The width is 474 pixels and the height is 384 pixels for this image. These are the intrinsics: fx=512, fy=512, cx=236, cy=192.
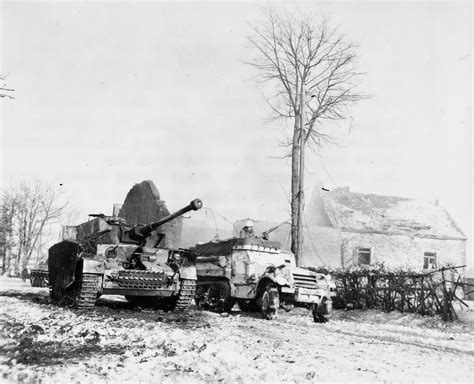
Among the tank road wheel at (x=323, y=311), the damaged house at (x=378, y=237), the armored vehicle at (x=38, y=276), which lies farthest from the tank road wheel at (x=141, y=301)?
the damaged house at (x=378, y=237)

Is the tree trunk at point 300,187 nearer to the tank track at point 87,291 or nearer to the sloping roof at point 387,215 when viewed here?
the tank track at point 87,291

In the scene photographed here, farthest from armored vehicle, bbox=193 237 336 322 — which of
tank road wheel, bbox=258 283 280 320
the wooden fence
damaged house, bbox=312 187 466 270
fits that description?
damaged house, bbox=312 187 466 270

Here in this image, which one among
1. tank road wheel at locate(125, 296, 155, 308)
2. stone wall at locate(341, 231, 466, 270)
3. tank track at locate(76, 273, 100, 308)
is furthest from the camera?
stone wall at locate(341, 231, 466, 270)

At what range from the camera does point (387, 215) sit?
107 ft

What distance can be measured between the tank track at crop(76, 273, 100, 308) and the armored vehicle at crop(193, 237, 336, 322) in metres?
3.43

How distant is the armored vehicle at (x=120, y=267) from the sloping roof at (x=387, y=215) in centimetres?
2019

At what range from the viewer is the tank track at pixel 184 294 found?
1141 centimetres

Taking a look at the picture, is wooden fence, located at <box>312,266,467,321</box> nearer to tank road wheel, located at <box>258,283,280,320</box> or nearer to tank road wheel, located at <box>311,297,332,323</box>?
tank road wheel, located at <box>311,297,332,323</box>

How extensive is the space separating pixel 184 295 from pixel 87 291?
7.36 ft

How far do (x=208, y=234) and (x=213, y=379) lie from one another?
4784cm

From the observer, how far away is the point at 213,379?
15.6 ft

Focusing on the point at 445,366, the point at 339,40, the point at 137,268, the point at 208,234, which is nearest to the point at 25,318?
the point at 137,268

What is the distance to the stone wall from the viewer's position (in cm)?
3038

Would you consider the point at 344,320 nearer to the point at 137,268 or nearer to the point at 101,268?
the point at 137,268
